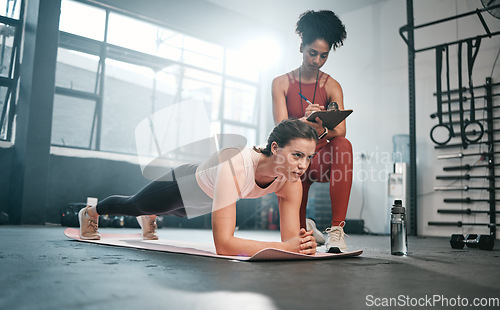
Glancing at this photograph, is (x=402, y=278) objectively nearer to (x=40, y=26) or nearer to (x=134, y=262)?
(x=134, y=262)

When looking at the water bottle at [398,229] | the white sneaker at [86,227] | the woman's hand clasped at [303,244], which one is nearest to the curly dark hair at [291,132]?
the woman's hand clasped at [303,244]

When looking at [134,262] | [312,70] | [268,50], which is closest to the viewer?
[134,262]

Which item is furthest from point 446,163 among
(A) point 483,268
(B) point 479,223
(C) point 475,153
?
(A) point 483,268

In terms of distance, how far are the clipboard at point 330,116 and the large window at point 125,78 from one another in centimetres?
430

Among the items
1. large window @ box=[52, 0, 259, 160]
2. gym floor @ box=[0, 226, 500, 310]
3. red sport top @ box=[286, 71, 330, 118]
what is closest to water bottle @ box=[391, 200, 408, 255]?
gym floor @ box=[0, 226, 500, 310]

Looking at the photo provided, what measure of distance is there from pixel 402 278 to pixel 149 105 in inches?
215

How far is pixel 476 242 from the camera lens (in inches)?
108

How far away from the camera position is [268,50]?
754cm

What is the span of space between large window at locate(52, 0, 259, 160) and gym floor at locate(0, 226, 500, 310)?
170 inches

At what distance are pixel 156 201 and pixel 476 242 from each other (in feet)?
6.86

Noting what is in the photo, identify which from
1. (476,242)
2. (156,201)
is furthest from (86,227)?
(476,242)

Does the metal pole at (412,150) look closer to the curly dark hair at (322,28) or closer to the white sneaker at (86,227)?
the curly dark hair at (322,28)

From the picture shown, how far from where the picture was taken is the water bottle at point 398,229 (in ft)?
6.39

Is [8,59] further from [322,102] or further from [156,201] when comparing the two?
[322,102]
